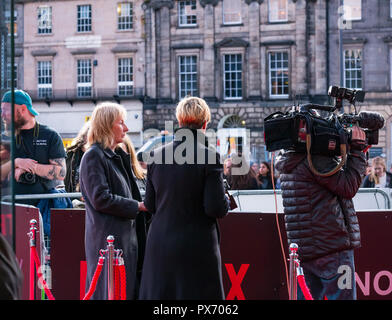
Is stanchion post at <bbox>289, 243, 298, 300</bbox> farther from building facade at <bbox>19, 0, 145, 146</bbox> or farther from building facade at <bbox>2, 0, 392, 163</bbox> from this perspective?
building facade at <bbox>19, 0, 145, 146</bbox>

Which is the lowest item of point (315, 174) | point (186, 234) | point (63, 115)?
point (186, 234)

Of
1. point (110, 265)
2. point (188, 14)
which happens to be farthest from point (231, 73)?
point (110, 265)

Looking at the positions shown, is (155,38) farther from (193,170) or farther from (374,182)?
(193,170)

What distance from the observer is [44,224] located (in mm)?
6098

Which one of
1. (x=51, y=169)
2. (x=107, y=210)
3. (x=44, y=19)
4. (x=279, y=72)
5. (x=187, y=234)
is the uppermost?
(x=44, y=19)

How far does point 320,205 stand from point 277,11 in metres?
32.6

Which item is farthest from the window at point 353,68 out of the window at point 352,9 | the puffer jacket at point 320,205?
the puffer jacket at point 320,205

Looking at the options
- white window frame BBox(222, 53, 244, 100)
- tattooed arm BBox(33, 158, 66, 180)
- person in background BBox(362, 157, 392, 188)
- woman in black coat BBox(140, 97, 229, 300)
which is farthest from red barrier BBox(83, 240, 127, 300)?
white window frame BBox(222, 53, 244, 100)

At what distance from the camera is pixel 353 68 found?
34750mm

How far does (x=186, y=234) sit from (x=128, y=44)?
34.3m

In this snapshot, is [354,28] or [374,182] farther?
[354,28]

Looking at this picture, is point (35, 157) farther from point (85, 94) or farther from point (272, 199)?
point (85, 94)
